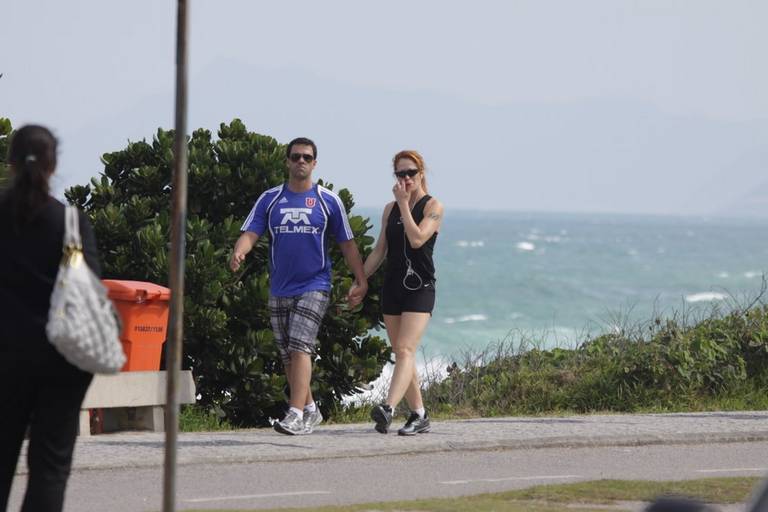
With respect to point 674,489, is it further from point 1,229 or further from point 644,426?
point 1,229

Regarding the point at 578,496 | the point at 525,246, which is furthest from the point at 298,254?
the point at 525,246

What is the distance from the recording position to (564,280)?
9481 centimetres

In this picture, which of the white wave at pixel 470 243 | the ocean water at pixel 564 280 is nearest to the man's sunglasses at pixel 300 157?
the ocean water at pixel 564 280

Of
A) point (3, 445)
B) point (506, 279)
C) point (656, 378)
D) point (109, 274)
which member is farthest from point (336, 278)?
point (506, 279)

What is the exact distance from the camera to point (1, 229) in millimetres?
5969

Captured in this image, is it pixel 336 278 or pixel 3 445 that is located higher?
pixel 336 278

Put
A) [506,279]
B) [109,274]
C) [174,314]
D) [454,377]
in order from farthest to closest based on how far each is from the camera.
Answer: [506,279]
[454,377]
[109,274]
[174,314]

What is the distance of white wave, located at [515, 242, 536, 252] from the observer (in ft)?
456

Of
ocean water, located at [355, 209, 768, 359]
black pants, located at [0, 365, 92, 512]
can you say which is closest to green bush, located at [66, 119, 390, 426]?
black pants, located at [0, 365, 92, 512]

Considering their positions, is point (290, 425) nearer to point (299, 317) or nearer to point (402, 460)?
point (299, 317)

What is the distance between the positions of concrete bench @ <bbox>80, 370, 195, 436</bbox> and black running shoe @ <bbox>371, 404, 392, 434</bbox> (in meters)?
1.51

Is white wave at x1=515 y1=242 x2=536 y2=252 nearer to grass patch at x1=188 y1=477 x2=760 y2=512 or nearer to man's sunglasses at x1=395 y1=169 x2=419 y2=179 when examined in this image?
man's sunglasses at x1=395 y1=169 x2=419 y2=179

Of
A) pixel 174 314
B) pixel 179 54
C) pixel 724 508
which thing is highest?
pixel 179 54

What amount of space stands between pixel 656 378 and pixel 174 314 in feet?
29.9
